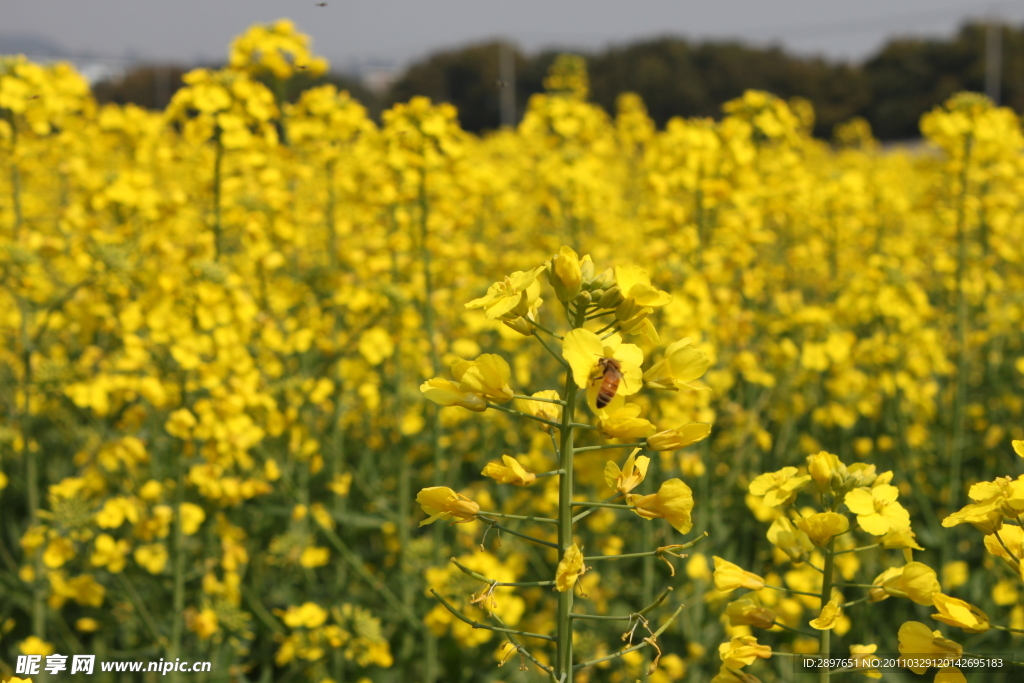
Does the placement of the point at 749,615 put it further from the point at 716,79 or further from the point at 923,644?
the point at 716,79

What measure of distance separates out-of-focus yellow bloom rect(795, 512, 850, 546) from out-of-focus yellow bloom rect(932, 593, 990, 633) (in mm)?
188

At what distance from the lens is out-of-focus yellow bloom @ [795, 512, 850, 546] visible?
4.94 feet

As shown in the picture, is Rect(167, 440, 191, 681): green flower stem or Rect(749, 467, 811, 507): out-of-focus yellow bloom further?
Rect(167, 440, 191, 681): green flower stem

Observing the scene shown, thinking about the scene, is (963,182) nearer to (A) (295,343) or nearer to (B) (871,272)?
(B) (871,272)

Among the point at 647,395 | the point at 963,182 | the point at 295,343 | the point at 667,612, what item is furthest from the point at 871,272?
the point at 295,343

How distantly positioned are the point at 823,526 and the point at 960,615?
26 centimetres

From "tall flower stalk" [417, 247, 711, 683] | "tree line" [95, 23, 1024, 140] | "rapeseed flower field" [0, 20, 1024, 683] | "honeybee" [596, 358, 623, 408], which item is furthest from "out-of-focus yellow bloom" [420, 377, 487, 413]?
"tree line" [95, 23, 1024, 140]

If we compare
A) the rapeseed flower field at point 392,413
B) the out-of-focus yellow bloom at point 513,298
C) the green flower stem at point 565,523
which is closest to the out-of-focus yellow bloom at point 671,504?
the green flower stem at point 565,523

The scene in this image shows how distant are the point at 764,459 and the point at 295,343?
8.64 feet

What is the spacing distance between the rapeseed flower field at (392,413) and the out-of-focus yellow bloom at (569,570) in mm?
1215

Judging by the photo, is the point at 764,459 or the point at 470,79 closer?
the point at 764,459

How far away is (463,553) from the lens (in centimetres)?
396

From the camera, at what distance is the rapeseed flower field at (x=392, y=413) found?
3.28 meters

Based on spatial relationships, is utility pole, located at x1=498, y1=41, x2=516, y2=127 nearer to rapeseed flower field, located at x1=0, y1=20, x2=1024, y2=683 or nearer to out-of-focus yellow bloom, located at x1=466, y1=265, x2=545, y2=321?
rapeseed flower field, located at x1=0, y1=20, x2=1024, y2=683
